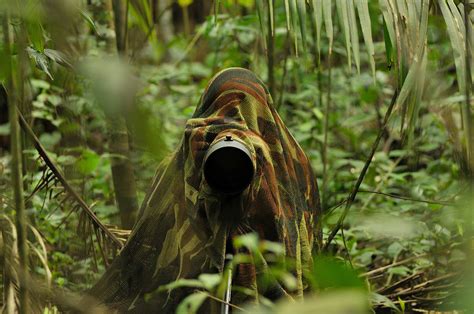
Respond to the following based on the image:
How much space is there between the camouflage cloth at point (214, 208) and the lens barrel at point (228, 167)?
1.7 inches

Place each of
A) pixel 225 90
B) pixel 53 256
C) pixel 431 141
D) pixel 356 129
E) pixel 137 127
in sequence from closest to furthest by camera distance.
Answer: pixel 137 127 < pixel 225 90 < pixel 53 256 < pixel 431 141 < pixel 356 129

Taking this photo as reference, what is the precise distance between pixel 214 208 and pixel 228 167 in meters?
0.13

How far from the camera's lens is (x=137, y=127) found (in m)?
0.81

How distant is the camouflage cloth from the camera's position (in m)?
2.10

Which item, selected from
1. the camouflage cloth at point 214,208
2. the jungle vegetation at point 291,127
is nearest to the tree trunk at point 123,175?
the jungle vegetation at point 291,127

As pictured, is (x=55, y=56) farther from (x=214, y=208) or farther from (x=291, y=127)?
(x=291, y=127)

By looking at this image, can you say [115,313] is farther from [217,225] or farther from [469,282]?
[469,282]

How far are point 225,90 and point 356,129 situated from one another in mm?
2716

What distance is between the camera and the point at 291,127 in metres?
4.50

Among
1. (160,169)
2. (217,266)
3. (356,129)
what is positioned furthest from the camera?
(356,129)

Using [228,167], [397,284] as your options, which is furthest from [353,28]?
[397,284]

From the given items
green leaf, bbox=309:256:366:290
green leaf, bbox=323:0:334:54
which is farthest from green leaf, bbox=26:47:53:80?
green leaf, bbox=309:256:366:290

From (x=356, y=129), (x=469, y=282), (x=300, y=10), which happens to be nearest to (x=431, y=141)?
(x=356, y=129)

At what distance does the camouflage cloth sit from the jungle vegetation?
0.31 ft
